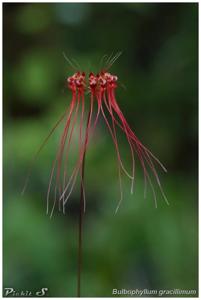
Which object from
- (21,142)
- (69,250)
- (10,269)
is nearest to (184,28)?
(21,142)

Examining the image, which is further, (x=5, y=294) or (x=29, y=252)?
(x=29, y=252)

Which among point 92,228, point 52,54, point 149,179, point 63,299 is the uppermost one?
point 52,54

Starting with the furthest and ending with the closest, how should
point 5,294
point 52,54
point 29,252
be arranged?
point 52,54, point 29,252, point 5,294

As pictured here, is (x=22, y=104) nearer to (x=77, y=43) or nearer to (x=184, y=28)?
(x=77, y=43)

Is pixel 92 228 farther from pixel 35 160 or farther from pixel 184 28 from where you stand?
pixel 184 28

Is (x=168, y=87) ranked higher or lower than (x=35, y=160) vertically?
higher

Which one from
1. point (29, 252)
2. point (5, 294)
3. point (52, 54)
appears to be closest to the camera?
point (5, 294)
